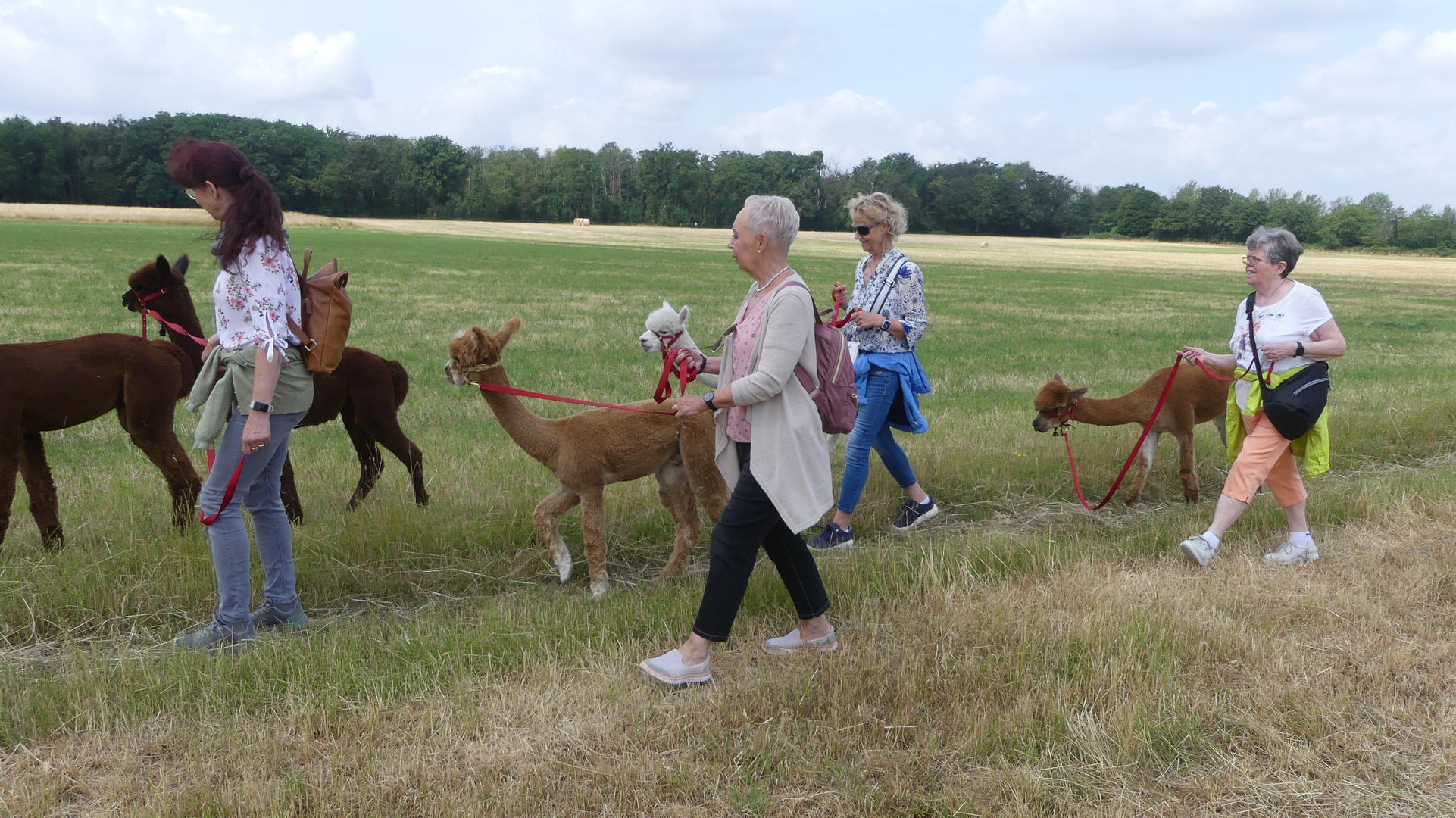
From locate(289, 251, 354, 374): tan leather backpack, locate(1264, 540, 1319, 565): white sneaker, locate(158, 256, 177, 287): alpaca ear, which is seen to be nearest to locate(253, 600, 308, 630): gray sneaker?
locate(289, 251, 354, 374): tan leather backpack

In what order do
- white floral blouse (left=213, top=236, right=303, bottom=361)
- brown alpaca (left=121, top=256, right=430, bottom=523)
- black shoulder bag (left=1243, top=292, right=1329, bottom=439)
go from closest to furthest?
1. white floral blouse (left=213, top=236, right=303, bottom=361)
2. black shoulder bag (left=1243, top=292, right=1329, bottom=439)
3. brown alpaca (left=121, top=256, right=430, bottom=523)

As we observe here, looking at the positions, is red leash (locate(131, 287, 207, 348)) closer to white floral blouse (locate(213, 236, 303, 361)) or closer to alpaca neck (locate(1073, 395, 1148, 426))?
white floral blouse (locate(213, 236, 303, 361))

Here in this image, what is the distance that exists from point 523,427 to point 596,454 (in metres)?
0.45

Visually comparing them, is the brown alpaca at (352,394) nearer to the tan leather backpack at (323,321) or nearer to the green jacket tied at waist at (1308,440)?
the tan leather backpack at (323,321)

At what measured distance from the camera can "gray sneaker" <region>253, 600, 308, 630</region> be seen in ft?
15.6

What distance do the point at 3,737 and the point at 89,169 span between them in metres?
103

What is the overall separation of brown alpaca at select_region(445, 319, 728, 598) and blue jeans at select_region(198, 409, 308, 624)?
3.42 feet

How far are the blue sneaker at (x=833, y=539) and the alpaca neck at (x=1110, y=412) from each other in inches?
96.2

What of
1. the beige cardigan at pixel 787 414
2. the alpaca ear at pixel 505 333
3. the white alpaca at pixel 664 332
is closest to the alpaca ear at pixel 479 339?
the alpaca ear at pixel 505 333

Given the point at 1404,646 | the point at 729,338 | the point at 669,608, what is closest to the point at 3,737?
the point at 669,608

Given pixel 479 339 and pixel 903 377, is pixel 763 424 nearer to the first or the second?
pixel 479 339

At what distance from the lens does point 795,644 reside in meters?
4.43

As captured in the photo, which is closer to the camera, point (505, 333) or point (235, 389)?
point (235, 389)

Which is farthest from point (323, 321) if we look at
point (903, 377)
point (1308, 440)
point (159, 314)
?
point (1308, 440)
